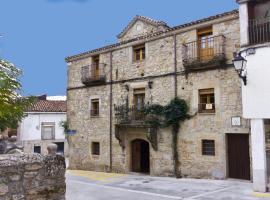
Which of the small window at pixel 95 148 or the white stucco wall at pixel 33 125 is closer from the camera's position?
the small window at pixel 95 148

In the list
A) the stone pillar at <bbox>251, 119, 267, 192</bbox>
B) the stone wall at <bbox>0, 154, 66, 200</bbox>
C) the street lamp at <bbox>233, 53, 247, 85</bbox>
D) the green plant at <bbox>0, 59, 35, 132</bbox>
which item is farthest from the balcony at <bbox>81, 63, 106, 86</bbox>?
the stone wall at <bbox>0, 154, 66, 200</bbox>

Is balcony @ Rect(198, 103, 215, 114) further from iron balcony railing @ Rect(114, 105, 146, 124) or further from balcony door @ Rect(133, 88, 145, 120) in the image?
balcony door @ Rect(133, 88, 145, 120)

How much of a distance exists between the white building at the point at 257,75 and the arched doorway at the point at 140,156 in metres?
7.43

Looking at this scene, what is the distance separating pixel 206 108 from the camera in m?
13.8

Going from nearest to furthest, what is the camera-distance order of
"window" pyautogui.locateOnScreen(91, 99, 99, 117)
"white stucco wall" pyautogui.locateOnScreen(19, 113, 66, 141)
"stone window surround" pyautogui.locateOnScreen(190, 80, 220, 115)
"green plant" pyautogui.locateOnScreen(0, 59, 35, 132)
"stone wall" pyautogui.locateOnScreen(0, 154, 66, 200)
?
1. "stone wall" pyautogui.locateOnScreen(0, 154, 66, 200)
2. "green plant" pyautogui.locateOnScreen(0, 59, 35, 132)
3. "stone window surround" pyautogui.locateOnScreen(190, 80, 220, 115)
4. "window" pyautogui.locateOnScreen(91, 99, 99, 117)
5. "white stucco wall" pyautogui.locateOnScreen(19, 113, 66, 141)

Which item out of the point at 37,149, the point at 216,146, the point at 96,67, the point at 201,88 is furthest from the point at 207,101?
the point at 37,149

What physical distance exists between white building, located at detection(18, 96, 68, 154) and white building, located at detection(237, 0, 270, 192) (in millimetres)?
21050

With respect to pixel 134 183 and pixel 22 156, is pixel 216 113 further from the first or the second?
pixel 22 156

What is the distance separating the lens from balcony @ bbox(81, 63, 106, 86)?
59.9ft

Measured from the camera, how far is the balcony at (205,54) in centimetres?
1312

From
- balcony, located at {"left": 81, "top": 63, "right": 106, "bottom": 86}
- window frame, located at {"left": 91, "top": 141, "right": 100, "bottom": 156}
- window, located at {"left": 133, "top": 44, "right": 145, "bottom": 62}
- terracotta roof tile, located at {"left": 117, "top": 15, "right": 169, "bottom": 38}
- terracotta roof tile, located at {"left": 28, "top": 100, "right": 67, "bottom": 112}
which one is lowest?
window frame, located at {"left": 91, "top": 141, "right": 100, "bottom": 156}

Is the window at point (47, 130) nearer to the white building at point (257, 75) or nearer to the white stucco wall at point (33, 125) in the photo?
the white stucco wall at point (33, 125)

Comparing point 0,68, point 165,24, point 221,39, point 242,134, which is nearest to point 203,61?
point 221,39

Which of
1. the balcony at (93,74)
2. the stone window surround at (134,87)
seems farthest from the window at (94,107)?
the stone window surround at (134,87)
